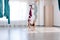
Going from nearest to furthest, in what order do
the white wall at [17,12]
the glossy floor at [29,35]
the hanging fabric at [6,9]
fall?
the glossy floor at [29,35] → the hanging fabric at [6,9] → the white wall at [17,12]

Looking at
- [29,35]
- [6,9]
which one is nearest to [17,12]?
[6,9]

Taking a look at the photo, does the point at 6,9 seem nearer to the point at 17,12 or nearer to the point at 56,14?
the point at 17,12

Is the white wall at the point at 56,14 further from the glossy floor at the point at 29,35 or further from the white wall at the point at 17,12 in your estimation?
the glossy floor at the point at 29,35

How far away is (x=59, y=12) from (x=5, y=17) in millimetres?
3369

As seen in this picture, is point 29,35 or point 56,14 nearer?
point 29,35

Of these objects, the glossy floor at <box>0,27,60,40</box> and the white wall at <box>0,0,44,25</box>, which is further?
the white wall at <box>0,0,44,25</box>

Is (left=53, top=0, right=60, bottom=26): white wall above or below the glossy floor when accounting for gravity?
above

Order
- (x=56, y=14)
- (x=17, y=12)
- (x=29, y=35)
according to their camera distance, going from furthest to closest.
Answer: (x=17, y=12) → (x=56, y=14) → (x=29, y=35)

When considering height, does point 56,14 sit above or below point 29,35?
above

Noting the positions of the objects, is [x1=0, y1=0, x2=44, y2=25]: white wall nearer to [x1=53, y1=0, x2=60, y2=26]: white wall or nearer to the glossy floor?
[x1=53, y1=0, x2=60, y2=26]: white wall

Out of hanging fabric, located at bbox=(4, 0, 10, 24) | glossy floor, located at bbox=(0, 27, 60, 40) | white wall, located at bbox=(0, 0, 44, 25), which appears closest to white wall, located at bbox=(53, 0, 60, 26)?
white wall, located at bbox=(0, 0, 44, 25)

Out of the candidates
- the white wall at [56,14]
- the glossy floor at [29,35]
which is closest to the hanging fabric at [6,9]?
the white wall at [56,14]

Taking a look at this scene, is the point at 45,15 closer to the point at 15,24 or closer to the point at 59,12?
the point at 59,12

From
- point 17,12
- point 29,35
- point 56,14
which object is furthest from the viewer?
point 17,12
